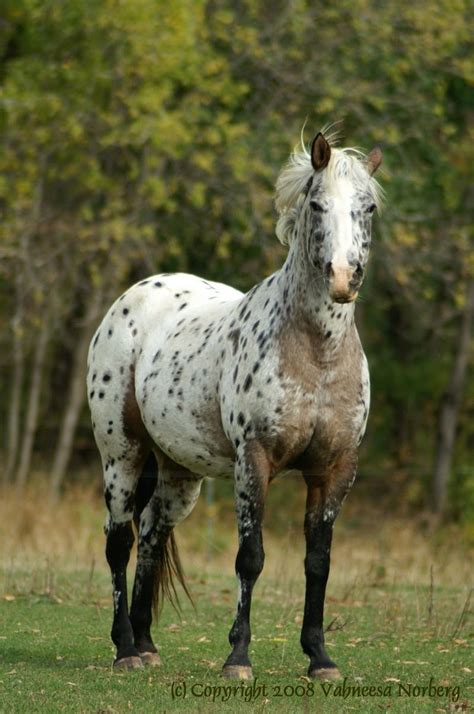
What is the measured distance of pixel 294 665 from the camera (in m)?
7.13

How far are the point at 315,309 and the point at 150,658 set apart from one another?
231cm

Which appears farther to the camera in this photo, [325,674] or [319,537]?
[319,537]

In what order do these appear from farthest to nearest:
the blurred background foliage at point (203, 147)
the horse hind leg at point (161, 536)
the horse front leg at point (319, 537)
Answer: the blurred background foliage at point (203, 147), the horse hind leg at point (161, 536), the horse front leg at point (319, 537)

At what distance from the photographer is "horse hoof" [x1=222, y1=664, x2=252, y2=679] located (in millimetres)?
6344

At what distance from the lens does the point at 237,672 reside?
6.35 metres

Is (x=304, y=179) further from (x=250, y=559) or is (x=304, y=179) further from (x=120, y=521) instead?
(x=120, y=521)

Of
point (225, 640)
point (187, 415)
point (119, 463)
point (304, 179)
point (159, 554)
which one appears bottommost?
point (225, 640)

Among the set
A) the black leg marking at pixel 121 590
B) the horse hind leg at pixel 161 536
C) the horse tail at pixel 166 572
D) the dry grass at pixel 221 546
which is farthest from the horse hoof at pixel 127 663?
the dry grass at pixel 221 546

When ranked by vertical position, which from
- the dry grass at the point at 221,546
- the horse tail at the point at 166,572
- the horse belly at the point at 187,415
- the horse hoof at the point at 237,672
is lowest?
the dry grass at the point at 221,546

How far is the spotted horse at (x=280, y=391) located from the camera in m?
6.38

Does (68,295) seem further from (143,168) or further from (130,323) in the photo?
(130,323)

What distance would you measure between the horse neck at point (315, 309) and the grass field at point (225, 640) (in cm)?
176

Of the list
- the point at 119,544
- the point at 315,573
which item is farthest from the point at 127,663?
the point at 315,573

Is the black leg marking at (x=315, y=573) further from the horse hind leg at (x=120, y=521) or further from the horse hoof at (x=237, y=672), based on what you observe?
the horse hind leg at (x=120, y=521)
